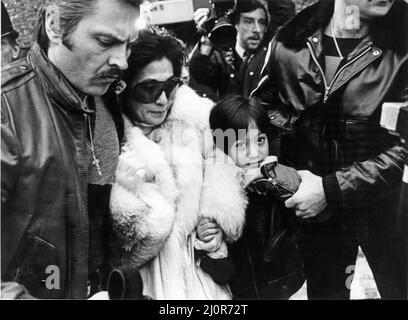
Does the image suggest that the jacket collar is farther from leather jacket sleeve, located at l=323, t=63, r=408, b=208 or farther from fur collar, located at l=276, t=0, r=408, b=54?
leather jacket sleeve, located at l=323, t=63, r=408, b=208

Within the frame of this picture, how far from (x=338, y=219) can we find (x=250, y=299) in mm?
712

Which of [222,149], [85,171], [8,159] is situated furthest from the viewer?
[222,149]

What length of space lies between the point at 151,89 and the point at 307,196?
1116 millimetres

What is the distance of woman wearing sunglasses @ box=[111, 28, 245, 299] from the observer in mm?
4207

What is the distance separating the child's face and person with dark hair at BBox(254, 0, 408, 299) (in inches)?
4.8

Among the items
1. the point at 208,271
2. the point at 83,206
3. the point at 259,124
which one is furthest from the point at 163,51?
the point at 208,271

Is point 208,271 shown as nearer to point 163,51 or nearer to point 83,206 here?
point 83,206

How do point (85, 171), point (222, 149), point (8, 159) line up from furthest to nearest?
1. point (222, 149)
2. point (85, 171)
3. point (8, 159)

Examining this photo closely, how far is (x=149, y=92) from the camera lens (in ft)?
13.9

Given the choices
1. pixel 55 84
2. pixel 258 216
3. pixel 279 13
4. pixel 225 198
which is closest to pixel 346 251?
pixel 258 216

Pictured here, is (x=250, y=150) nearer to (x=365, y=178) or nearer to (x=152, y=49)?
(x=365, y=178)

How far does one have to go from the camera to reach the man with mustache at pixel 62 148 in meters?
4.09

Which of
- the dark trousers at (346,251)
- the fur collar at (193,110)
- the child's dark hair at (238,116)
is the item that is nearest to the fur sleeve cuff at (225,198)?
the child's dark hair at (238,116)

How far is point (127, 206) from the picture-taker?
165 inches
